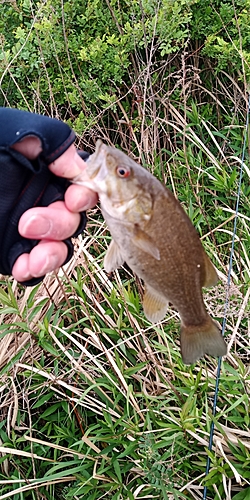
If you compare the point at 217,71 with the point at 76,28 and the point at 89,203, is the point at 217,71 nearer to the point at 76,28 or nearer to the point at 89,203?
the point at 76,28

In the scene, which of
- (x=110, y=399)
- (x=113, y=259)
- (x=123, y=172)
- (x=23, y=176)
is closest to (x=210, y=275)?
(x=113, y=259)

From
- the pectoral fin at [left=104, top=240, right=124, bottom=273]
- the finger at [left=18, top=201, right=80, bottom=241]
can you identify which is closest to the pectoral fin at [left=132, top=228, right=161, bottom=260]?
the pectoral fin at [left=104, top=240, right=124, bottom=273]

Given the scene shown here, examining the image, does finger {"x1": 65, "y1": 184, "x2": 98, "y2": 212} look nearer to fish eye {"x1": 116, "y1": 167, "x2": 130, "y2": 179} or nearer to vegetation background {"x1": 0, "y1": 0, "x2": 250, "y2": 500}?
fish eye {"x1": 116, "y1": 167, "x2": 130, "y2": 179}

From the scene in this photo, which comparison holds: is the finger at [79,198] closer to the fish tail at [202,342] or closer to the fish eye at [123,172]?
the fish eye at [123,172]

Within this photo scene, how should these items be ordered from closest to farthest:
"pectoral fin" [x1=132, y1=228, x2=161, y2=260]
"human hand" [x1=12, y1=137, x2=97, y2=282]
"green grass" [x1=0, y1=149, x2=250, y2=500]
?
"pectoral fin" [x1=132, y1=228, x2=161, y2=260] → "human hand" [x1=12, y1=137, x2=97, y2=282] → "green grass" [x1=0, y1=149, x2=250, y2=500]

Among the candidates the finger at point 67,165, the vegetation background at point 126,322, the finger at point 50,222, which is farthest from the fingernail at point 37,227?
the vegetation background at point 126,322

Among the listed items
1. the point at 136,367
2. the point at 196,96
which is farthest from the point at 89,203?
the point at 196,96
